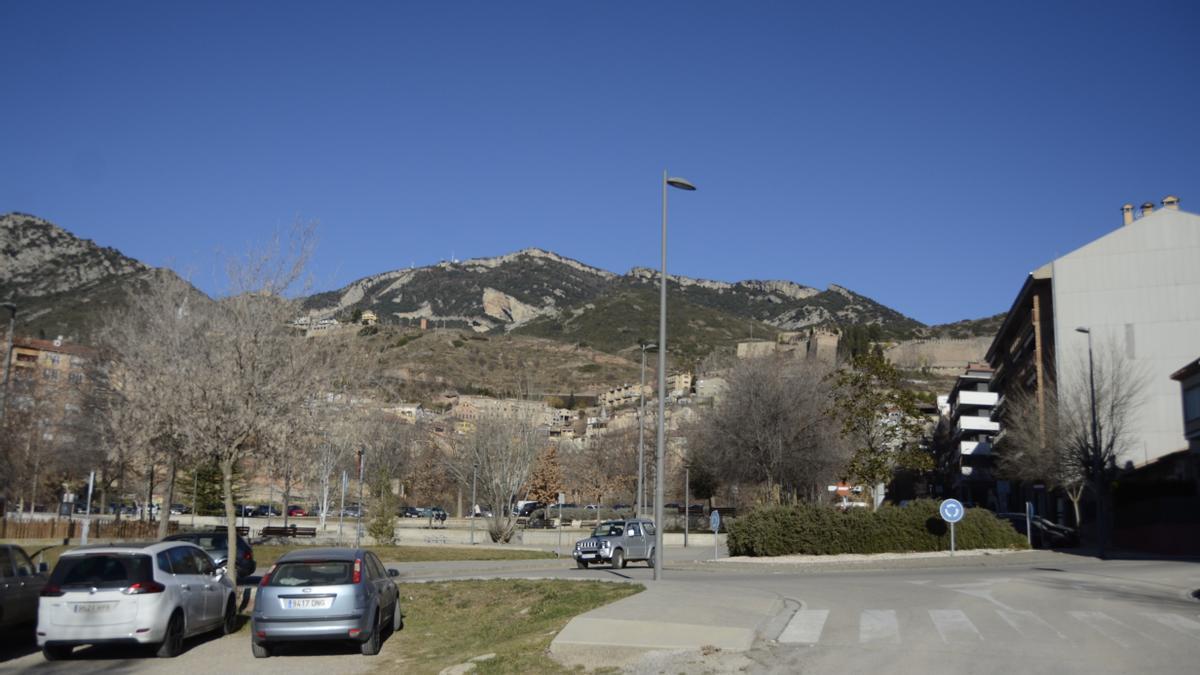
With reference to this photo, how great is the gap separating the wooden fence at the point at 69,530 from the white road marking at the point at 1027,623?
116 feet

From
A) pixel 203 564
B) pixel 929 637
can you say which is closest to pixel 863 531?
pixel 929 637

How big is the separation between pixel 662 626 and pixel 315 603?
4.83m

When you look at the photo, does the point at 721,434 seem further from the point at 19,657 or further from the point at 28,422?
the point at 19,657

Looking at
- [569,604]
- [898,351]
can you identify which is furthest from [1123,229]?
[898,351]

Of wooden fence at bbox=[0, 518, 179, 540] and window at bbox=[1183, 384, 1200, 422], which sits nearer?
window at bbox=[1183, 384, 1200, 422]

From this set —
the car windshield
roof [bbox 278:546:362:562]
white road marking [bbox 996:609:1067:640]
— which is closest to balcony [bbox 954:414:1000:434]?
the car windshield

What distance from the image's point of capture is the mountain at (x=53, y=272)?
141 metres

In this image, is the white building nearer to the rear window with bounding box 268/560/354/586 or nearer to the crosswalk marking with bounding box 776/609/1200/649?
the crosswalk marking with bounding box 776/609/1200/649

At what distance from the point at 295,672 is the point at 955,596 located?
11.9 meters

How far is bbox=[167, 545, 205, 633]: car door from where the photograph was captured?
14.6 metres

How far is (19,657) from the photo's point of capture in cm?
1453

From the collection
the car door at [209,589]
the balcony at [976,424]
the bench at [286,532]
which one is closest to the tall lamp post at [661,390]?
the car door at [209,589]

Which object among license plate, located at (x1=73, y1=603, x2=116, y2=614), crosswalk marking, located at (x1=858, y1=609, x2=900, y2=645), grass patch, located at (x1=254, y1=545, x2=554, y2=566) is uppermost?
license plate, located at (x1=73, y1=603, x2=116, y2=614)

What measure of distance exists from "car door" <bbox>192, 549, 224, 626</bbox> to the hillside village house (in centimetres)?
4789
